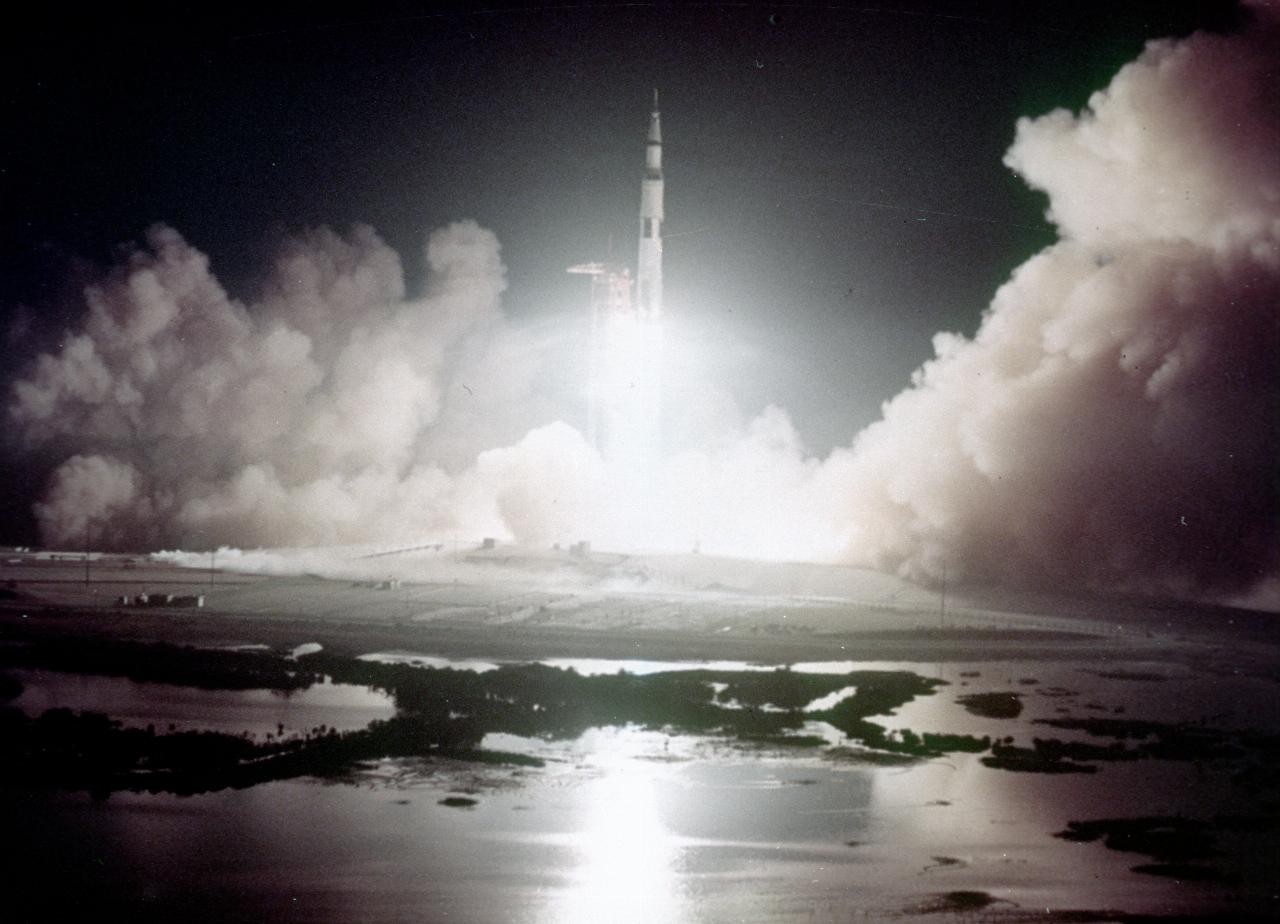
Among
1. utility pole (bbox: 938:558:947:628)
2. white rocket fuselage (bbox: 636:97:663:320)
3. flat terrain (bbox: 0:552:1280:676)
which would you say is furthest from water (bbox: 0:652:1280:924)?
white rocket fuselage (bbox: 636:97:663:320)

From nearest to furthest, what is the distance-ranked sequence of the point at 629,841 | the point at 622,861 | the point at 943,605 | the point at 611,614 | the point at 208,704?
the point at 622,861 < the point at 629,841 < the point at 208,704 < the point at 611,614 < the point at 943,605

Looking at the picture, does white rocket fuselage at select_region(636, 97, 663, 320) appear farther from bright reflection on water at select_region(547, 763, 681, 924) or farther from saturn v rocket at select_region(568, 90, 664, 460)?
bright reflection on water at select_region(547, 763, 681, 924)

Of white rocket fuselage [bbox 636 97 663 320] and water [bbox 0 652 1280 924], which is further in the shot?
white rocket fuselage [bbox 636 97 663 320]

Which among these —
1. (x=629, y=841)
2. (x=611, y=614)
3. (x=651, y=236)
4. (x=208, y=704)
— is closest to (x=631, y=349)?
(x=651, y=236)

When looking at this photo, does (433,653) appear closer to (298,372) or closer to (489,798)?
(489,798)

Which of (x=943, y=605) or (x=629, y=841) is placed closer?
(x=629, y=841)

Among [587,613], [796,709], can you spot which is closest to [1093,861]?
[796,709]

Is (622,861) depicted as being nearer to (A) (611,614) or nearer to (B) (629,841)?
(B) (629,841)

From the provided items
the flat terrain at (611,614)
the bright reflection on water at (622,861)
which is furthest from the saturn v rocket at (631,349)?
the bright reflection on water at (622,861)
